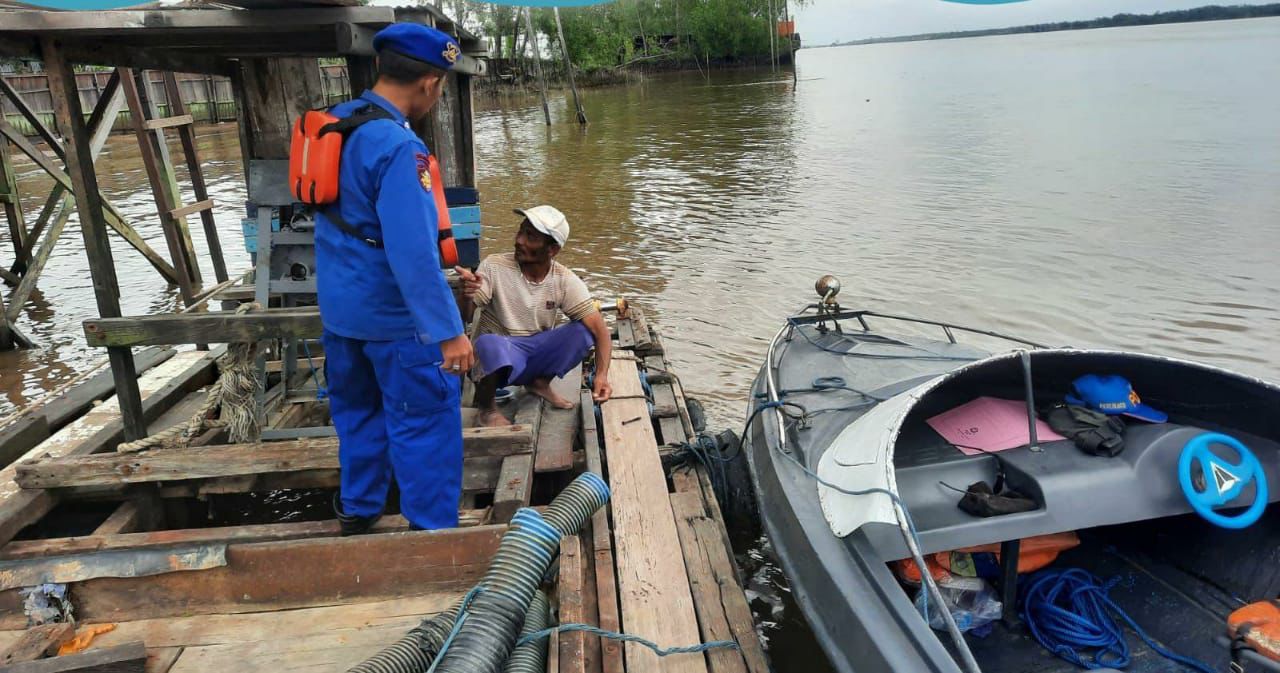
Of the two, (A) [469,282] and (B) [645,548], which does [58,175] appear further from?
(B) [645,548]

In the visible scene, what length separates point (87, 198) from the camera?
3.44m

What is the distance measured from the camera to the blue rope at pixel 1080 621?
9.16 ft

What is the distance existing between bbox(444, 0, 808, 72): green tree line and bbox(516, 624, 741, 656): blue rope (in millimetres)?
45329

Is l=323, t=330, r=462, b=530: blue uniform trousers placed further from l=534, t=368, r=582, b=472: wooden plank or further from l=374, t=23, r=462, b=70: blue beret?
l=374, t=23, r=462, b=70: blue beret

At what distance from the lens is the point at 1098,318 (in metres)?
7.79

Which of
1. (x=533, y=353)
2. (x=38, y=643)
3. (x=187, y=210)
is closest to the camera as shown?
(x=38, y=643)

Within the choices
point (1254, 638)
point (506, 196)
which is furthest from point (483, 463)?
point (506, 196)

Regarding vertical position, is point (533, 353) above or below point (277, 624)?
above

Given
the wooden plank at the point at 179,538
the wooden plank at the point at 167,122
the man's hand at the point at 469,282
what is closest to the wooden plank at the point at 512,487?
the wooden plank at the point at 179,538

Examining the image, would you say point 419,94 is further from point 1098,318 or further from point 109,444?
point 1098,318

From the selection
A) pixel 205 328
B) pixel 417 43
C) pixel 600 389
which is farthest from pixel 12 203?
pixel 417 43

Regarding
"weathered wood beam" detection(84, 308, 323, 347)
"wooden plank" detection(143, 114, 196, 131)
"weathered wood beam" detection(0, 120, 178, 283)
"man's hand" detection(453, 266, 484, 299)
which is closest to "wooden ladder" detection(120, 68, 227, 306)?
"wooden plank" detection(143, 114, 196, 131)

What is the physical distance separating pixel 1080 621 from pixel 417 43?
313 cm

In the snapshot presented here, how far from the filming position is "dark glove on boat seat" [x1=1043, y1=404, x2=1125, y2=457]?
2848mm
